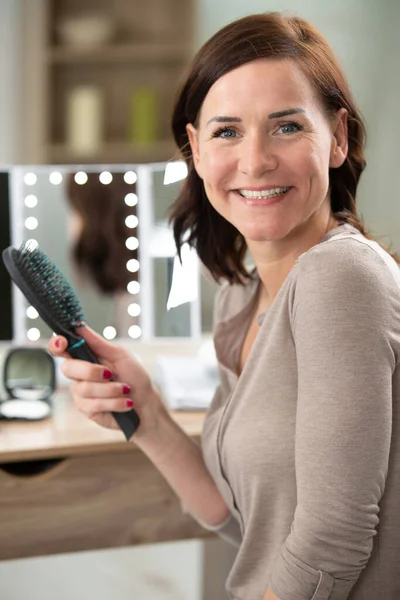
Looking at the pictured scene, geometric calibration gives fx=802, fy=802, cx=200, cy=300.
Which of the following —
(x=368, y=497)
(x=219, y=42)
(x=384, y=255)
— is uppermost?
(x=219, y=42)

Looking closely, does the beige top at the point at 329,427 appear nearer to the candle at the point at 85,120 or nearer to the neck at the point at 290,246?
the neck at the point at 290,246

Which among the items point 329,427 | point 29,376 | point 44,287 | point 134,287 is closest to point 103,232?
point 134,287

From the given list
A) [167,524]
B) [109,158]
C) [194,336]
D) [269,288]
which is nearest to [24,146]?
[109,158]

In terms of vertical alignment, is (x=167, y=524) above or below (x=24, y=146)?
below

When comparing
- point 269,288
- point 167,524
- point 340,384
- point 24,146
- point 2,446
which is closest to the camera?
point 340,384

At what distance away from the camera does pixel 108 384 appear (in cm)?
106

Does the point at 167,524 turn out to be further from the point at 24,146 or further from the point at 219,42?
the point at 24,146

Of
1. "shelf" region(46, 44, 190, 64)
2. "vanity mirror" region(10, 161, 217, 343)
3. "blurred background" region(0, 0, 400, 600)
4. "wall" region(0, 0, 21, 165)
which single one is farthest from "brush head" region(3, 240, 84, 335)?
"shelf" region(46, 44, 190, 64)

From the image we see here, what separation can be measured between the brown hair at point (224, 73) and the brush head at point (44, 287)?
204mm

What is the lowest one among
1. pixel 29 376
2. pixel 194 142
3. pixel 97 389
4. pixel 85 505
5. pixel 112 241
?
Answer: pixel 85 505

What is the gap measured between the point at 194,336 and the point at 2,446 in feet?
1.96

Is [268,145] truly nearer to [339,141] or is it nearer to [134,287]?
[339,141]

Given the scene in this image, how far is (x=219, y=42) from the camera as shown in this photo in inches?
36.2

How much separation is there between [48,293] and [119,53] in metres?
2.23
